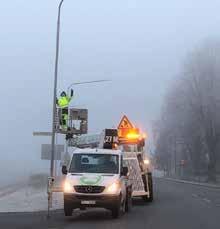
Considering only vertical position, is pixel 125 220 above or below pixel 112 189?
below

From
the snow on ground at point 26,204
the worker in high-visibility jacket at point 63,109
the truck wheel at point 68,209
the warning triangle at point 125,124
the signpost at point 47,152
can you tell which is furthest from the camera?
the signpost at point 47,152

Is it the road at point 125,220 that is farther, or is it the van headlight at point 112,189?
the van headlight at point 112,189

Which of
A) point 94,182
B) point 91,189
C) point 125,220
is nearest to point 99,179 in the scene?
point 94,182

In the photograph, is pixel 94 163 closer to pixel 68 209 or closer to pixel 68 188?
pixel 68 188

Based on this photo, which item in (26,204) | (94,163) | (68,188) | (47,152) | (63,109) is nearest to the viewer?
(68,188)

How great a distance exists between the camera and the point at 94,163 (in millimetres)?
22250

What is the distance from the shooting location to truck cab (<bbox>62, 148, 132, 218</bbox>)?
20672 mm

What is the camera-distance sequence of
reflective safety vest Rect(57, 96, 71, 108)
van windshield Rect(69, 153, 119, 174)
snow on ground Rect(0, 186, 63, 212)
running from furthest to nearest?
reflective safety vest Rect(57, 96, 71, 108)
snow on ground Rect(0, 186, 63, 212)
van windshield Rect(69, 153, 119, 174)

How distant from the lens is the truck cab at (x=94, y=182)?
814 inches

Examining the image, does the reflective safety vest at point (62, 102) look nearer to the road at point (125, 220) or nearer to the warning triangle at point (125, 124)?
the warning triangle at point (125, 124)

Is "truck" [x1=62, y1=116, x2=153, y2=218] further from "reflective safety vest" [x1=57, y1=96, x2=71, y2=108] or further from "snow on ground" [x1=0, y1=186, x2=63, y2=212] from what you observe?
"snow on ground" [x1=0, y1=186, x2=63, y2=212]

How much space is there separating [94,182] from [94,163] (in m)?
1.52

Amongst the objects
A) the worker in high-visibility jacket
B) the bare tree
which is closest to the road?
the worker in high-visibility jacket

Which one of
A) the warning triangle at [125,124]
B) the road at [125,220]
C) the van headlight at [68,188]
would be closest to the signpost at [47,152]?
the warning triangle at [125,124]
